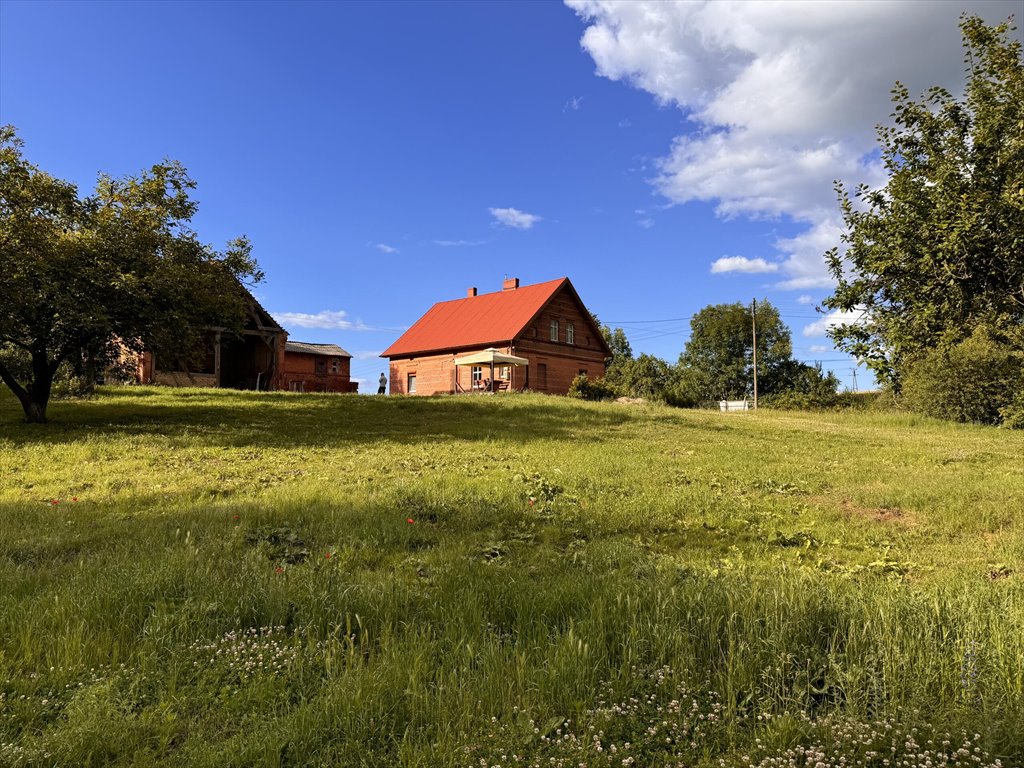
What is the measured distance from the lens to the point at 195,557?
5117 millimetres

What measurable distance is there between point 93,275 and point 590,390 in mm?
23288

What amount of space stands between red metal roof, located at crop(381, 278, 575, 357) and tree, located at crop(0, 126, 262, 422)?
75.8 ft

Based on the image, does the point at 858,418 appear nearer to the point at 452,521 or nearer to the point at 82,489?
the point at 452,521

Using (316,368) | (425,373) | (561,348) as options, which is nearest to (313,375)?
(316,368)

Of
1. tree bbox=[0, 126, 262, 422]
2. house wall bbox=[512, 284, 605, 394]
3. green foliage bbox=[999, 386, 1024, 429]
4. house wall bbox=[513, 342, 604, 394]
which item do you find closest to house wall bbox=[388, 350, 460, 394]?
house wall bbox=[513, 342, 604, 394]

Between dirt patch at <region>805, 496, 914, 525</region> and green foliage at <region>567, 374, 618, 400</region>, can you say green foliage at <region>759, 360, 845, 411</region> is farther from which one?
dirt patch at <region>805, 496, 914, 525</region>

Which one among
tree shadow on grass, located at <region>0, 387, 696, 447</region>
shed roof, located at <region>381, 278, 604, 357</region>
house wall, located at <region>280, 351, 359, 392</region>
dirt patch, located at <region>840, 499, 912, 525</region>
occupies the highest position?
shed roof, located at <region>381, 278, 604, 357</region>

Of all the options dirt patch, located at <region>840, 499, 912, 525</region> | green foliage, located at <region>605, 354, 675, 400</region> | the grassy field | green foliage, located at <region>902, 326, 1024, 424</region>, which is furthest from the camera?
green foliage, located at <region>605, 354, 675, 400</region>

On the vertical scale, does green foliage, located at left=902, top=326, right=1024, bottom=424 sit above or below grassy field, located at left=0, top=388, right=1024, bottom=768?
above

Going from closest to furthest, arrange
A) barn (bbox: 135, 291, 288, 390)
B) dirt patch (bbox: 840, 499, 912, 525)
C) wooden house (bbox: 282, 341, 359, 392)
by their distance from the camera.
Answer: dirt patch (bbox: 840, 499, 912, 525), barn (bbox: 135, 291, 288, 390), wooden house (bbox: 282, 341, 359, 392)

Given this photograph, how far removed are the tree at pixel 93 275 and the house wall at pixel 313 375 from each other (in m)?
24.4

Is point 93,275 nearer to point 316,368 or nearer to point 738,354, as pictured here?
point 316,368

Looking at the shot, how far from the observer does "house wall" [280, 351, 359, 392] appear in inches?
1665

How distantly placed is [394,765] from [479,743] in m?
0.37
